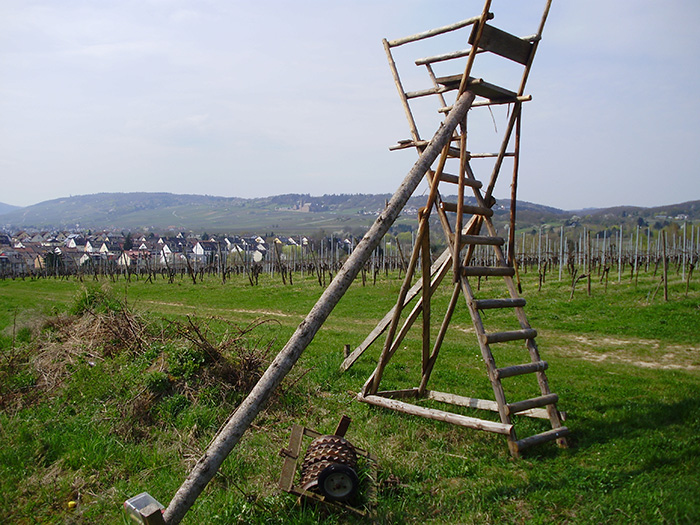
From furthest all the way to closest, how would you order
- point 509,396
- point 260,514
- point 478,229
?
point 509,396 → point 478,229 → point 260,514

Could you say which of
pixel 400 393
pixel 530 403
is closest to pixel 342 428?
pixel 530 403

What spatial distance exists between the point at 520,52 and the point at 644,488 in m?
4.53

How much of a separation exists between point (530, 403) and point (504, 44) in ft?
12.6

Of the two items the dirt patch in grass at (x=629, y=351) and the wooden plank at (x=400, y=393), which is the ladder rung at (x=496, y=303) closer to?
the wooden plank at (x=400, y=393)

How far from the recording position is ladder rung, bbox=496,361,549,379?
482cm

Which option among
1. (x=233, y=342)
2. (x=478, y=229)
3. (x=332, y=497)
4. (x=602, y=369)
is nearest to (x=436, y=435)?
(x=332, y=497)

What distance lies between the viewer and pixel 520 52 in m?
5.47

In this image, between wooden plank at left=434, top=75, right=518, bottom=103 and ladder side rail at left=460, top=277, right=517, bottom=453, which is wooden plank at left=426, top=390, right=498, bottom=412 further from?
wooden plank at left=434, top=75, right=518, bottom=103

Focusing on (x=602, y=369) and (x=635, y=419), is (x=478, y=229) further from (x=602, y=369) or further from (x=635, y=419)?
(x=602, y=369)

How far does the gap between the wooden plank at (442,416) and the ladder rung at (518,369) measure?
484 mm

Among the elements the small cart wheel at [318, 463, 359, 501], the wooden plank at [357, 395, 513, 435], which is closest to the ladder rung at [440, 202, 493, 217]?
the wooden plank at [357, 395, 513, 435]

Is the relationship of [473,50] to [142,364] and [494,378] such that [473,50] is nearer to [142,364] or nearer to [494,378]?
[494,378]

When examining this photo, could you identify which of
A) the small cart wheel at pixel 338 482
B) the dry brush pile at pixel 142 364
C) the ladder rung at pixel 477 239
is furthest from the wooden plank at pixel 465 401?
the small cart wheel at pixel 338 482

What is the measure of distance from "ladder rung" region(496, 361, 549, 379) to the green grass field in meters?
0.77
